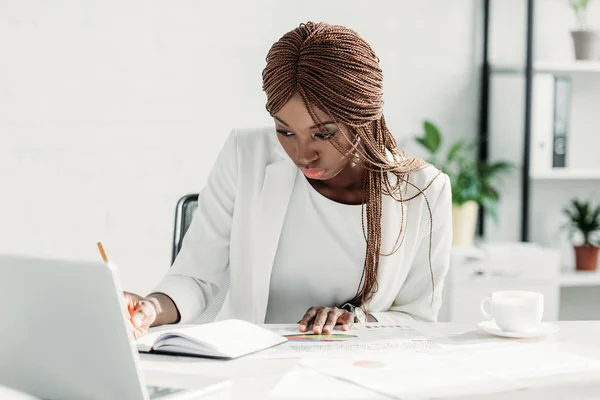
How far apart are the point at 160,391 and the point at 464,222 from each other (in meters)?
2.36


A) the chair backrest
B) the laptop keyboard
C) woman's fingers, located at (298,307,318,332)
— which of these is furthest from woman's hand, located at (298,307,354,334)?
the chair backrest

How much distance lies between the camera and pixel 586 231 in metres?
3.18

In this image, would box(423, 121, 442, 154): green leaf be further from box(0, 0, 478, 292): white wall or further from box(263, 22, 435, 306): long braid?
box(263, 22, 435, 306): long braid

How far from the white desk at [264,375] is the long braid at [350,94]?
1.32ft

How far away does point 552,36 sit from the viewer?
3342 millimetres

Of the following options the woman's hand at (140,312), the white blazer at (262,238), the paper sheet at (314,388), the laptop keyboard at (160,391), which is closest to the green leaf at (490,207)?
the white blazer at (262,238)

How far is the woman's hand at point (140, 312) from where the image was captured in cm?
127

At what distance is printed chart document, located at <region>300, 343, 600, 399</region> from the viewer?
100 centimetres

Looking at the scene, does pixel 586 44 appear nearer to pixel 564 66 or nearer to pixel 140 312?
pixel 564 66

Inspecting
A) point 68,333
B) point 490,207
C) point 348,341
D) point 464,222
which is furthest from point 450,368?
point 490,207

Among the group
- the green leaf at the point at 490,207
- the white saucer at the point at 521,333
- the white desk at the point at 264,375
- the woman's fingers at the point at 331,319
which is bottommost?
the white desk at the point at 264,375

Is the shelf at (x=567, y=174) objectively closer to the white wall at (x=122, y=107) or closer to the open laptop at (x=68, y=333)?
the white wall at (x=122, y=107)

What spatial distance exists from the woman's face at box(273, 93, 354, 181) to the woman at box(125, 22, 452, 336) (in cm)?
8

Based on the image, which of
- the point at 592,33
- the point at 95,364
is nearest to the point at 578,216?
the point at 592,33
